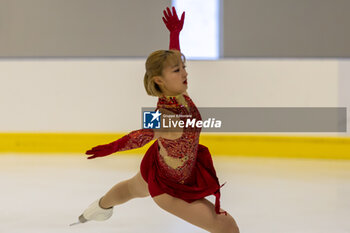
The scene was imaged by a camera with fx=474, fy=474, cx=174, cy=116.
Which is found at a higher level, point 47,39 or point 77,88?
point 47,39

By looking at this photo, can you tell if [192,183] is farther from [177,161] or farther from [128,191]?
[128,191]

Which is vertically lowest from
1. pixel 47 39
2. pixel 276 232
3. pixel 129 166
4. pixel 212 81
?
pixel 129 166

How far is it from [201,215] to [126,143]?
344mm

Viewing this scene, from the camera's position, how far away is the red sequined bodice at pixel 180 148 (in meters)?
1.53

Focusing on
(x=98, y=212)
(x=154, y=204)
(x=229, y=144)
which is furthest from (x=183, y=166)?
(x=229, y=144)

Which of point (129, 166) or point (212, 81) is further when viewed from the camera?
point (212, 81)

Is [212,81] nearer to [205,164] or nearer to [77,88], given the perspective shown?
[77,88]

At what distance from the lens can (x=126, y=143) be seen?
1420 mm

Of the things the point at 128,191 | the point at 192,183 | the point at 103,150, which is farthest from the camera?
the point at 128,191

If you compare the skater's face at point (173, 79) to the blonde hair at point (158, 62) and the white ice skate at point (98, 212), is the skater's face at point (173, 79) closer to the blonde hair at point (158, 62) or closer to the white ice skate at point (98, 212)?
the blonde hair at point (158, 62)

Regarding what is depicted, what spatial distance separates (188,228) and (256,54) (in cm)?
305

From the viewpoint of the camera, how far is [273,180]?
3330 mm

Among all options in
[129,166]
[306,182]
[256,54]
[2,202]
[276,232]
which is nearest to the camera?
[276,232]

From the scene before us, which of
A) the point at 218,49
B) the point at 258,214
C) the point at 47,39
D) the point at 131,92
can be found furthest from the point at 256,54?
the point at 258,214
